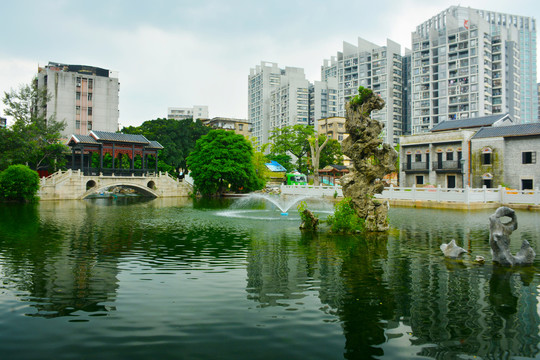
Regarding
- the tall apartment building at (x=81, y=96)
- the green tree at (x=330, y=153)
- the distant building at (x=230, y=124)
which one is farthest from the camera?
the distant building at (x=230, y=124)

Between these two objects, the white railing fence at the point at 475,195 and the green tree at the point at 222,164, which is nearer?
the white railing fence at the point at 475,195

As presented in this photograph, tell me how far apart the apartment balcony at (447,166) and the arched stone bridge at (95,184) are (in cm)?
3053

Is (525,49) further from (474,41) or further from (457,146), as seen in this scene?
(457,146)

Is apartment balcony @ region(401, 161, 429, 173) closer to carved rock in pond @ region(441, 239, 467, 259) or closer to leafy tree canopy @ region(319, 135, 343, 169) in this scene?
leafy tree canopy @ region(319, 135, 343, 169)

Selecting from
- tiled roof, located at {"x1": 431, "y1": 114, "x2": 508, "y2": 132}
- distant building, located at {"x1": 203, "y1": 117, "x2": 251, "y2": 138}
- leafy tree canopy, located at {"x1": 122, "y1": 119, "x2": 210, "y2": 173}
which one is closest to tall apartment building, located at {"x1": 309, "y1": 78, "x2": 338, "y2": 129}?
distant building, located at {"x1": 203, "y1": 117, "x2": 251, "y2": 138}

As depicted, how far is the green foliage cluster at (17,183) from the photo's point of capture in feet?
116

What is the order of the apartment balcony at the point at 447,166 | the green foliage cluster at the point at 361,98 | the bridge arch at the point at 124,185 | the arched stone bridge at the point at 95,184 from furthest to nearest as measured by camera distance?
the bridge arch at the point at 124,185 → the apartment balcony at the point at 447,166 → the arched stone bridge at the point at 95,184 → the green foliage cluster at the point at 361,98

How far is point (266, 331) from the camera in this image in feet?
19.6

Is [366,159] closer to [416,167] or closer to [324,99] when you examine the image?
[416,167]

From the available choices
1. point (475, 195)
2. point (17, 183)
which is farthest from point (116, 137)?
point (475, 195)

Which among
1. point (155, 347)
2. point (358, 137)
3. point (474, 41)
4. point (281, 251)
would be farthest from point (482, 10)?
point (155, 347)

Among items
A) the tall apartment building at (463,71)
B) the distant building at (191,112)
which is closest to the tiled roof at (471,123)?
the tall apartment building at (463,71)

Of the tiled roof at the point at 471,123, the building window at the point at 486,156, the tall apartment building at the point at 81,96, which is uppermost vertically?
the tall apartment building at the point at 81,96

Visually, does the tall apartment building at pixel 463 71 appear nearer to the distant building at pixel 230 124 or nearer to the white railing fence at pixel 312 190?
the distant building at pixel 230 124
